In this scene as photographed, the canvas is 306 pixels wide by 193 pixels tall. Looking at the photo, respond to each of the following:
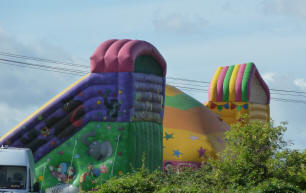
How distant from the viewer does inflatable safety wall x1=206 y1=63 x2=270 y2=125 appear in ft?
119

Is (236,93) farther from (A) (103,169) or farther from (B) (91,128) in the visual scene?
(A) (103,169)

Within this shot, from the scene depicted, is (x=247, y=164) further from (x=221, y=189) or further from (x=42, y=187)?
(x=42, y=187)

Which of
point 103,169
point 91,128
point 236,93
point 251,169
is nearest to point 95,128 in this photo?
point 91,128

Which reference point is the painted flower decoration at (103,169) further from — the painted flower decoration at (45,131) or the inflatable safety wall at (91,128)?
the painted flower decoration at (45,131)

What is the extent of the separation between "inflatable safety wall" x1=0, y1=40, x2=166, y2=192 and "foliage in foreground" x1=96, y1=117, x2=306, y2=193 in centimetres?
401

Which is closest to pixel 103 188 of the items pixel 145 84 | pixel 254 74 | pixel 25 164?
pixel 25 164

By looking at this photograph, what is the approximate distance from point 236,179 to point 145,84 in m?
7.70

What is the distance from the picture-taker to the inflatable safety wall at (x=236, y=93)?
36281 mm

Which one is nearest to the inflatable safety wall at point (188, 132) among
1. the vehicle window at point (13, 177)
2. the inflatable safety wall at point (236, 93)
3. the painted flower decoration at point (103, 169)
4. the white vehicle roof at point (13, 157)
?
the inflatable safety wall at point (236, 93)

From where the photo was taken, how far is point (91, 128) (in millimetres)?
25094

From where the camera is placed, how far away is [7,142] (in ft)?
83.3

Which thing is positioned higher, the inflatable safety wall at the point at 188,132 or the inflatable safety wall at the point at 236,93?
the inflatable safety wall at the point at 236,93

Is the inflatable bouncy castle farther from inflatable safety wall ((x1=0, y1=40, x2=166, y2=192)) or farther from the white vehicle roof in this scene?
the white vehicle roof

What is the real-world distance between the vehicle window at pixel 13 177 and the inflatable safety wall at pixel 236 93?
773 inches
